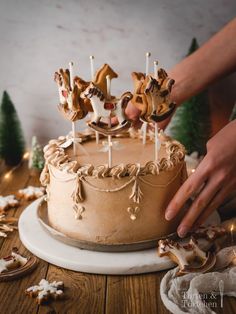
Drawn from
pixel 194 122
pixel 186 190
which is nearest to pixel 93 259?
pixel 186 190

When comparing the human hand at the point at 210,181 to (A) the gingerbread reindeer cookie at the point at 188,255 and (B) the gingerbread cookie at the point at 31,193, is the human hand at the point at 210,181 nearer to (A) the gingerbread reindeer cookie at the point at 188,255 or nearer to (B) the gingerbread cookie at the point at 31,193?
(A) the gingerbread reindeer cookie at the point at 188,255

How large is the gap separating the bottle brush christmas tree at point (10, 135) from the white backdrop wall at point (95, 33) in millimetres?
229

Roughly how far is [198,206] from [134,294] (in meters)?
0.37

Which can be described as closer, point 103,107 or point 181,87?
point 103,107

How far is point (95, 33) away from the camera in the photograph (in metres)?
2.85

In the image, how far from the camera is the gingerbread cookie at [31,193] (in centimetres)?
238

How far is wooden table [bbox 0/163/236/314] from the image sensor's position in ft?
5.15

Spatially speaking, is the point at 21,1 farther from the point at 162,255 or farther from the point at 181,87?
the point at 162,255

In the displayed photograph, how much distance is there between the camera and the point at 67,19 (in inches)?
111

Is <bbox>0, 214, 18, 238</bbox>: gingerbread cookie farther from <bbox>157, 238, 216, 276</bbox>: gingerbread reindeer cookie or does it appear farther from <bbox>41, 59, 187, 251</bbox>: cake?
<bbox>157, 238, 216, 276</bbox>: gingerbread reindeer cookie

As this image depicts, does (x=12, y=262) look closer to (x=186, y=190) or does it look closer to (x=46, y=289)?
(x=46, y=289)

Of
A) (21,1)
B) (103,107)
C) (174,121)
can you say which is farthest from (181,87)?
(21,1)

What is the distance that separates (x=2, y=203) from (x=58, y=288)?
73 centimetres

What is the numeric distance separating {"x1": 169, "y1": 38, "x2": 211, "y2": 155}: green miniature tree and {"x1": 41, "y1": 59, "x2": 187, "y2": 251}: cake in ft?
2.87
